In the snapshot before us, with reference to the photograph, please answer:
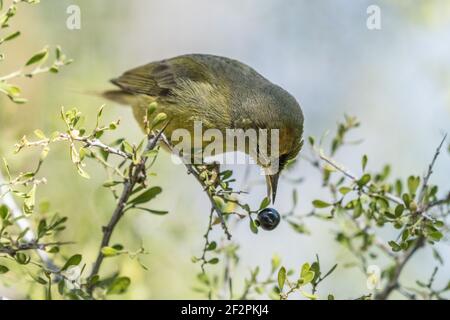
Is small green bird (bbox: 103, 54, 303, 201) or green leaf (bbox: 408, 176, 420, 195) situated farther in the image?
small green bird (bbox: 103, 54, 303, 201)

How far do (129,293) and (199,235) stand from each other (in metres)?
0.93

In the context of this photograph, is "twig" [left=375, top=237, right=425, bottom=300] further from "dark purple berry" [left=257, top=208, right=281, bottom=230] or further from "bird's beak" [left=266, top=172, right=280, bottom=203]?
"dark purple berry" [left=257, top=208, right=281, bottom=230]

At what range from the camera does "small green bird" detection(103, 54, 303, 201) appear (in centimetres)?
417

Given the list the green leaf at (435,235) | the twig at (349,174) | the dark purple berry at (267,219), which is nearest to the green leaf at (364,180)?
the twig at (349,174)

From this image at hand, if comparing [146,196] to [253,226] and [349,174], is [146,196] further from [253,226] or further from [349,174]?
[349,174]

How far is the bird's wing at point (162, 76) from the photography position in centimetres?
503

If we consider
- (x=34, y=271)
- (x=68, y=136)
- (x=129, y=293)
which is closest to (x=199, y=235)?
(x=129, y=293)

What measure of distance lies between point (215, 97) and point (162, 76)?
795 millimetres

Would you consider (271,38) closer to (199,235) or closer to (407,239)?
(199,235)

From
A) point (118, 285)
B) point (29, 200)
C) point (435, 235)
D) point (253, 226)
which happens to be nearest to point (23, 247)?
point (29, 200)

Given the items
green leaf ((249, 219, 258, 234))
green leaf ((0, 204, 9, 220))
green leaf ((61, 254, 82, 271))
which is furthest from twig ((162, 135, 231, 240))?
green leaf ((0, 204, 9, 220))

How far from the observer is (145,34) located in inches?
280

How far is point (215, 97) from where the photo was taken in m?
4.61

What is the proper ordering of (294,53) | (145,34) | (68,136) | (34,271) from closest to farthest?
(68,136), (34,271), (294,53), (145,34)
